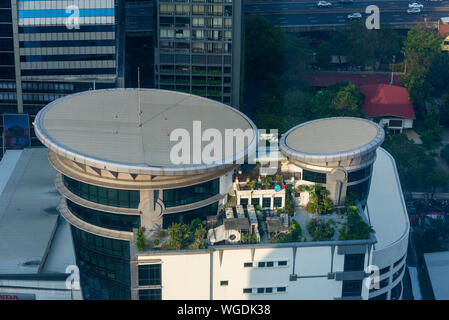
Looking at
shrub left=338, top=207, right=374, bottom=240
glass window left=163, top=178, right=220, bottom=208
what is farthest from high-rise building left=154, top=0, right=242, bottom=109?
shrub left=338, top=207, right=374, bottom=240

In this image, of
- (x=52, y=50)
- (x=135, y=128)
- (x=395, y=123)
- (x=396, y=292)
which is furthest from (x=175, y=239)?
(x=395, y=123)

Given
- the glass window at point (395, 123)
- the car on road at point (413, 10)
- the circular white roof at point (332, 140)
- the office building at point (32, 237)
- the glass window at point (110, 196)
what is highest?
the car on road at point (413, 10)

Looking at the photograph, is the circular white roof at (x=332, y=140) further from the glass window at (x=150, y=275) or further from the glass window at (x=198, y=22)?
the glass window at (x=198, y=22)

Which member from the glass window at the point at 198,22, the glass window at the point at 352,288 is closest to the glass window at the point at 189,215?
the glass window at the point at 352,288

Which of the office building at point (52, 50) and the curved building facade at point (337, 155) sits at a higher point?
the office building at point (52, 50)

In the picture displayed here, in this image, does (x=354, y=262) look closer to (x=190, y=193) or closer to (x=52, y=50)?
(x=190, y=193)

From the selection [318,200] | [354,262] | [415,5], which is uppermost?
[415,5]
